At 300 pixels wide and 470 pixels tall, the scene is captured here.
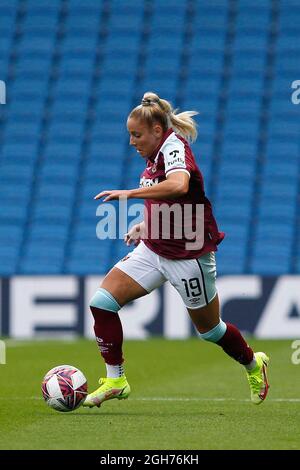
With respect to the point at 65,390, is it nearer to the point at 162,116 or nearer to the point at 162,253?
the point at 162,253

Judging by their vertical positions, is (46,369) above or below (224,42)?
below

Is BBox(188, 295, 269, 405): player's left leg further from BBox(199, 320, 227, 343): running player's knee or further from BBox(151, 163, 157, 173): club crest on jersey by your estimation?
BBox(151, 163, 157, 173): club crest on jersey

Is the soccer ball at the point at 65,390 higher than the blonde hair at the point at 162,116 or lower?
lower

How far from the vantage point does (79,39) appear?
1928 cm

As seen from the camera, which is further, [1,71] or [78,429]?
[1,71]

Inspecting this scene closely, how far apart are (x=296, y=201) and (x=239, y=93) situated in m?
2.40

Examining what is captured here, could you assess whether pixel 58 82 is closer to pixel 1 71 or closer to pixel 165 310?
pixel 1 71

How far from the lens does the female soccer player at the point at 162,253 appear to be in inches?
268

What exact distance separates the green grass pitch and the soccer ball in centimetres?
7

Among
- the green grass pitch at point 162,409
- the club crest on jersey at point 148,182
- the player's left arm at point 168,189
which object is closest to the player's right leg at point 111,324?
the green grass pitch at point 162,409

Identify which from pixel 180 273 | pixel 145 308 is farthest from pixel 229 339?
pixel 145 308

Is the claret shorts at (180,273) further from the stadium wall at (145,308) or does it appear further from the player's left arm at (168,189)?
the stadium wall at (145,308)

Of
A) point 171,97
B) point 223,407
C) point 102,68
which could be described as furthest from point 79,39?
point 223,407
